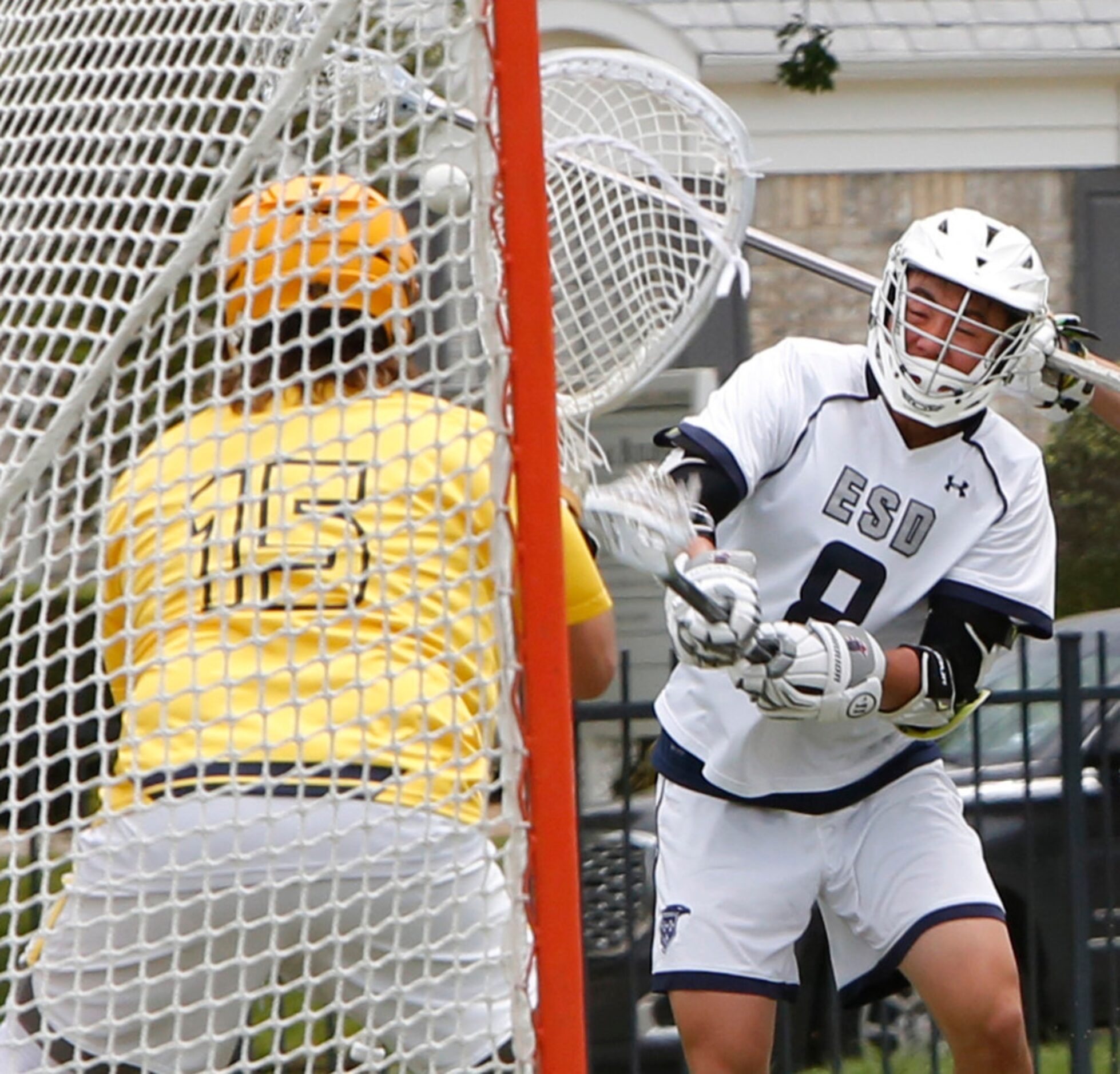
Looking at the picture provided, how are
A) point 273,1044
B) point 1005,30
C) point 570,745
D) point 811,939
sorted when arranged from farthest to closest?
1. point 1005,30
2. point 811,939
3. point 273,1044
4. point 570,745

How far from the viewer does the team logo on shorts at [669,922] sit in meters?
4.29

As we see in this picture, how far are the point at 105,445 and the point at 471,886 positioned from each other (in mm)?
800

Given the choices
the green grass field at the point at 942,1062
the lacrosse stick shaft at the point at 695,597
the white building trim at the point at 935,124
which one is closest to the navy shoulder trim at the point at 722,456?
the lacrosse stick shaft at the point at 695,597

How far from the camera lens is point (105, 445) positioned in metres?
3.08

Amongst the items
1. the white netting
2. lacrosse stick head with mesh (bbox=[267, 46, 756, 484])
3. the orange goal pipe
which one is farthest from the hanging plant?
the orange goal pipe

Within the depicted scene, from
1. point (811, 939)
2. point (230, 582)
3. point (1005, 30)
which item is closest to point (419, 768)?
point (230, 582)

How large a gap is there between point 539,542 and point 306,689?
16.8 inches

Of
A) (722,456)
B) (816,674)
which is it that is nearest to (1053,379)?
(722,456)

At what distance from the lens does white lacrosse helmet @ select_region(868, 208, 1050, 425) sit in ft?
13.4

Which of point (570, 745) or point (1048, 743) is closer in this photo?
point (570, 745)

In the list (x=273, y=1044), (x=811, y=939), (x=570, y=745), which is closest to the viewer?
(x=570, y=745)

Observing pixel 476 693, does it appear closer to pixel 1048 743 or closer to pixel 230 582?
pixel 230 582

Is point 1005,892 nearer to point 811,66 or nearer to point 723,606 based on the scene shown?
point 811,66

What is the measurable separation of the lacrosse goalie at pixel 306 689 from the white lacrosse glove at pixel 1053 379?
81.9 inches
